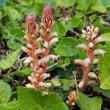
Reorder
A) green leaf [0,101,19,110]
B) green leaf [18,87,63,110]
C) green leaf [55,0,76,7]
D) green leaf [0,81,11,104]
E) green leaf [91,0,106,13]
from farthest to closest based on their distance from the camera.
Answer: green leaf [55,0,76,7] → green leaf [91,0,106,13] → green leaf [0,81,11,104] → green leaf [0,101,19,110] → green leaf [18,87,63,110]

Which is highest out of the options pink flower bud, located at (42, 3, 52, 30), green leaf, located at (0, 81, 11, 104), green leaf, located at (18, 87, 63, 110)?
pink flower bud, located at (42, 3, 52, 30)

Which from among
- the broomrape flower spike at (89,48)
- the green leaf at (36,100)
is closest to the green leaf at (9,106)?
the green leaf at (36,100)

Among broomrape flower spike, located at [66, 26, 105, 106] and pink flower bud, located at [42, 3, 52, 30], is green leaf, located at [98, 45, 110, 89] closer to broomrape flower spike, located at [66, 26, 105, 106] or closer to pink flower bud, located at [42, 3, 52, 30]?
broomrape flower spike, located at [66, 26, 105, 106]

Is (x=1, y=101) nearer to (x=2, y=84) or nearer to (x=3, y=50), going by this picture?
(x=2, y=84)

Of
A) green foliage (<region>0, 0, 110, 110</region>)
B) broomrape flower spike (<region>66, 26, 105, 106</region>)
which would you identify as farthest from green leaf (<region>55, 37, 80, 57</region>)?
broomrape flower spike (<region>66, 26, 105, 106</region>)

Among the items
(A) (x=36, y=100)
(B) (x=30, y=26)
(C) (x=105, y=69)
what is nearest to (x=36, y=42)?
(B) (x=30, y=26)

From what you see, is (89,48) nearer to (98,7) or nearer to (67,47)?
(67,47)

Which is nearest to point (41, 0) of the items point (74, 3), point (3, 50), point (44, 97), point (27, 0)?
point (27, 0)
